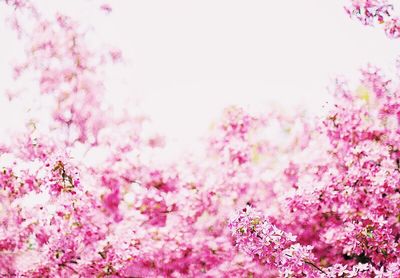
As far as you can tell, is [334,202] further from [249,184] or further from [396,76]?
[396,76]

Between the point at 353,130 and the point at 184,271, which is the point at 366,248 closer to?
the point at 353,130

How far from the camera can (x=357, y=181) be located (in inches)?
227

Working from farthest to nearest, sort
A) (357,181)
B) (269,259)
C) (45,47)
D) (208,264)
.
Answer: (45,47)
(208,264)
(357,181)
(269,259)

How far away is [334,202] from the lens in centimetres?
591

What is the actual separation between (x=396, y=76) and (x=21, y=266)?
494 cm

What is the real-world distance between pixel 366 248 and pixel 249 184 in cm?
184

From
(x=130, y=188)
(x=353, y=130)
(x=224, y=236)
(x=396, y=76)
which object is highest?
(x=396, y=76)

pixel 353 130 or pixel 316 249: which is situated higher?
pixel 353 130

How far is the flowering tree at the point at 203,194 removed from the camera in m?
5.73

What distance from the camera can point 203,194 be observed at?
651 centimetres

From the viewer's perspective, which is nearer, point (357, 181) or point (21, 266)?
point (357, 181)

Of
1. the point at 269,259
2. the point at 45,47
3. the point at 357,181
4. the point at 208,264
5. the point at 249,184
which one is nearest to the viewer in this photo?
the point at 269,259

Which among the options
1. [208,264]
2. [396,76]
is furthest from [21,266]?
[396,76]

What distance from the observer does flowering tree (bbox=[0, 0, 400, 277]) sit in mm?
5730
